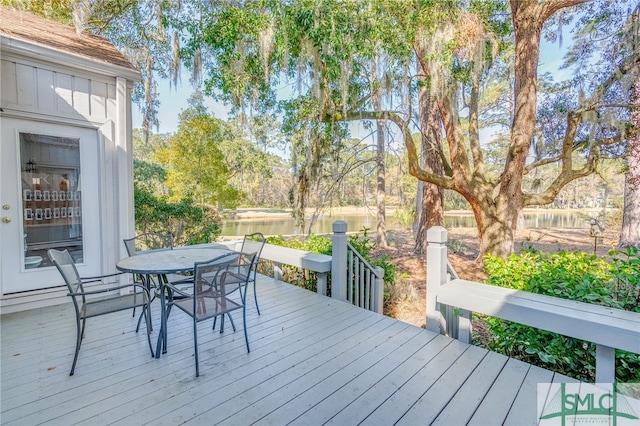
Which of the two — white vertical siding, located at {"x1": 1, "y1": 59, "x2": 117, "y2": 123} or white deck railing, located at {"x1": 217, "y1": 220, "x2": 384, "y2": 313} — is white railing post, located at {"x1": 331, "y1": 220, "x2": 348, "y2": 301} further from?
white vertical siding, located at {"x1": 1, "y1": 59, "x2": 117, "y2": 123}

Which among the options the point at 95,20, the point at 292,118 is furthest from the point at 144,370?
the point at 95,20

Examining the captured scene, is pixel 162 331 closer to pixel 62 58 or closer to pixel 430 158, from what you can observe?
pixel 62 58

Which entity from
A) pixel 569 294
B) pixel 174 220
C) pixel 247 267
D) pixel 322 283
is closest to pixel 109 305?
pixel 247 267

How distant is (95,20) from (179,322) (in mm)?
7426

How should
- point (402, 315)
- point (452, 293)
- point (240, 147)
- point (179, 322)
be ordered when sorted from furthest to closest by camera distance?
1. point (240, 147)
2. point (402, 315)
3. point (179, 322)
4. point (452, 293)

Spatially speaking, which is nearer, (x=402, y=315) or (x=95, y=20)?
(x=402, y=315)

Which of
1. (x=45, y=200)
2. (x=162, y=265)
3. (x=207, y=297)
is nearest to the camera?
(x=207, y=297)

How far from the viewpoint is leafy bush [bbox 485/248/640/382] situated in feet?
6.56

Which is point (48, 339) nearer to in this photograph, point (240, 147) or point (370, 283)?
point (370, 283)

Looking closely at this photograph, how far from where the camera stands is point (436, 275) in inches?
102

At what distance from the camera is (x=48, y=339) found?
2.42m

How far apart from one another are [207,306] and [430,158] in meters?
5.94

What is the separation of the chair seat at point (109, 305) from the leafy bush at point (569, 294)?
2877mm

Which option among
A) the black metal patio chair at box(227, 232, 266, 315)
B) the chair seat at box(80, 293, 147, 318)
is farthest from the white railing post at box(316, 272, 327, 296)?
the chair seat at box(80, 293, 147, 318)
